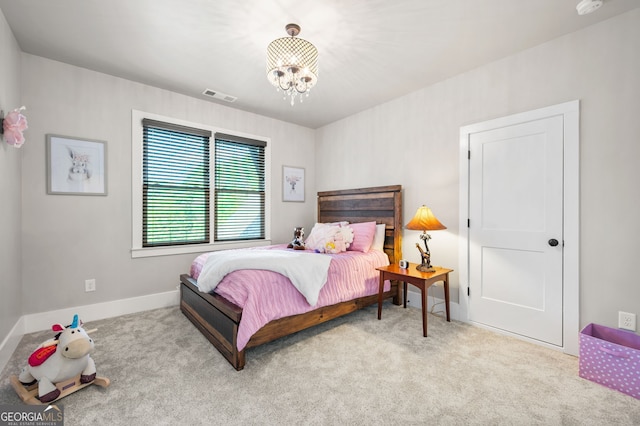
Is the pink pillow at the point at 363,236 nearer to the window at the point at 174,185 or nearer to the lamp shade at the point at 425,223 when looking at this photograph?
the lamp shade at the point at 425,223

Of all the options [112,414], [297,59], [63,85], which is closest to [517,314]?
[297,59]

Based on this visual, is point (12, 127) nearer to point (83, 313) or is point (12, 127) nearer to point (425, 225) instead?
point (83, 313)

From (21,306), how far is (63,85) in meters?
2.17

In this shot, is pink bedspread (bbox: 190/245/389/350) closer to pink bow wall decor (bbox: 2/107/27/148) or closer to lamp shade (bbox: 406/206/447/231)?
lamp shade (bbox: 406/206/447/231)

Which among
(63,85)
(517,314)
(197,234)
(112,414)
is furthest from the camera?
(197,234)

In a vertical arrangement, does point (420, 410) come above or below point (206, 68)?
below

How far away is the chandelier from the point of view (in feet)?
7.04

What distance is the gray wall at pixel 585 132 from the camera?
206 cm


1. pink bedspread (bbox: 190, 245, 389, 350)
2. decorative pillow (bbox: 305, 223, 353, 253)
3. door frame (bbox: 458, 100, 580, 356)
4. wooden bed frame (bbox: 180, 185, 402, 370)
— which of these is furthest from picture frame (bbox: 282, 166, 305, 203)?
door frame (bbox: 458, 100, 580, 356)

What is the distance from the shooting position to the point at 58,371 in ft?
5.51

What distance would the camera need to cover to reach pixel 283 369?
2.04 metres

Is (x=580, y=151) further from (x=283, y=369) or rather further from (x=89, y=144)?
(x=89, y=144)

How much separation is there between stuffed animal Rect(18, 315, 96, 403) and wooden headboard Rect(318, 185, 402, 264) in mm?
2973

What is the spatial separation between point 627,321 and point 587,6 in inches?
89.0
